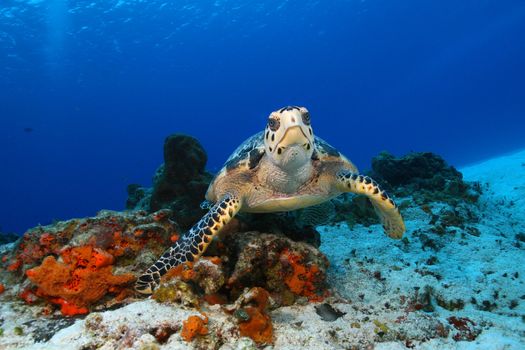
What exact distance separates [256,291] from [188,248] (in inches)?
43.7

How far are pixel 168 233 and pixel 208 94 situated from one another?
120185mm

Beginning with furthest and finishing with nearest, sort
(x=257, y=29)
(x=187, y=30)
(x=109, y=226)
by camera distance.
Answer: (x=257, y=29)
(x=187, y=30)
(x=109, y=226)

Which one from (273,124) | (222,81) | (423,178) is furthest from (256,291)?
(222,81)

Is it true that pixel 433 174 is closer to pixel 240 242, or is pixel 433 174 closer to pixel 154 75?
pixel 240 242

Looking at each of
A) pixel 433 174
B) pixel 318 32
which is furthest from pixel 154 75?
pixel 433 174

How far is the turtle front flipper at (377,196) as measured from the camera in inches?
172

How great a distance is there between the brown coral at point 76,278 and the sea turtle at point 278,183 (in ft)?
1.20

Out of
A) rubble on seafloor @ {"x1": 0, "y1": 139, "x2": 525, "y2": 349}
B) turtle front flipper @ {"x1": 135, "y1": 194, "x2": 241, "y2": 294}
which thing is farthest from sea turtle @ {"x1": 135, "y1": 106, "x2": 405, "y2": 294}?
rubble on seafloor @ {"x1": 0, "y1": 139, "x2": 525, "y2": 349}

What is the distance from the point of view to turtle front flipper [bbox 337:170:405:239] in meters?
4.38

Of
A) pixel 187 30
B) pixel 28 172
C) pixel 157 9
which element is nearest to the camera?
pixel 157 9

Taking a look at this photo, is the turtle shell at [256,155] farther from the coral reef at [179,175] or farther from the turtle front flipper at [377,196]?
the coral reef at [179,175]

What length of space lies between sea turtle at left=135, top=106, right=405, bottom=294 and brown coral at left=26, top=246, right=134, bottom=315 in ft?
1.20

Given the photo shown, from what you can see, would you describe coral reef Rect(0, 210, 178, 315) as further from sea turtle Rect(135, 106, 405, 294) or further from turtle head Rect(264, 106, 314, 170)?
turtle head Rect(264, 106, 314, 170)

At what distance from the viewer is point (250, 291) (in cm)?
293
